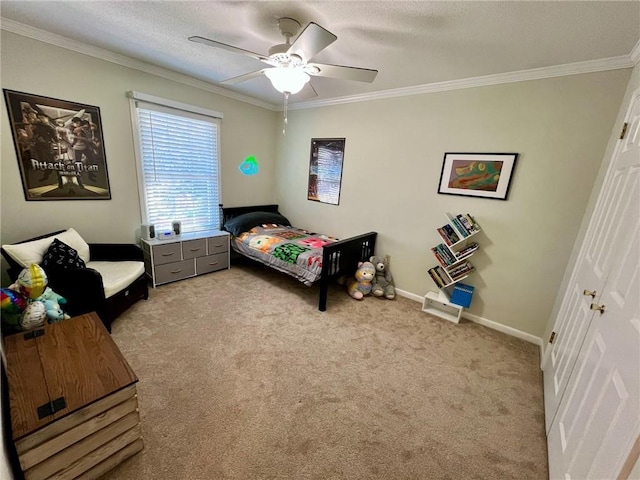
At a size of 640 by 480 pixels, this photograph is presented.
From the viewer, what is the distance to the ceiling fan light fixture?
5.66ft

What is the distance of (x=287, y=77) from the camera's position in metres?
1.75

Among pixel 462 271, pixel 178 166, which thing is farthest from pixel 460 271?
pixel 178 166

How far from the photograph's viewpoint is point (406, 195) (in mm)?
3107

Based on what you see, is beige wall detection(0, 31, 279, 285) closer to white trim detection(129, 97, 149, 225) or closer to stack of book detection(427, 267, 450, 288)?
white trim detection(129, 97, 149, 225)

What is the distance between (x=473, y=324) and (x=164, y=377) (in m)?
2.89

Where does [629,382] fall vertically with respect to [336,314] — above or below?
above

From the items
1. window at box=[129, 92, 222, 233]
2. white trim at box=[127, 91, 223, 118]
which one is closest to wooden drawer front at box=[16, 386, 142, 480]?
window at box=[129, 92, 222, 233]

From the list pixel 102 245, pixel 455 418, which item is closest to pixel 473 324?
pixel 455 418

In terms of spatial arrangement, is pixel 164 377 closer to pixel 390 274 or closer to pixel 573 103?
pixel 390 274

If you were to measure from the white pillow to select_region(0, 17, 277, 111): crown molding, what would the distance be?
1646mm

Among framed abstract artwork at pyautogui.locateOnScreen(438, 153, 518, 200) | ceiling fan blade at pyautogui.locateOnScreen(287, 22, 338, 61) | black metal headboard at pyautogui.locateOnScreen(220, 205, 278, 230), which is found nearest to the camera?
ceiling fan blade at pyautogui.locateOnScreen(287, 22, 338, 61)

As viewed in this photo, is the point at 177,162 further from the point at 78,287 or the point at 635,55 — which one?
the point at 635,55

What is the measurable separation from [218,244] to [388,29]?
3009mm

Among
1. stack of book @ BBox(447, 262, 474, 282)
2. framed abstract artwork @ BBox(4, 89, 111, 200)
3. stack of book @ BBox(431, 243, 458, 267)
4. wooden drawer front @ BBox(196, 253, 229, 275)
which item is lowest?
wooden drawer front @ BBox(196, 253, 229, 275)
